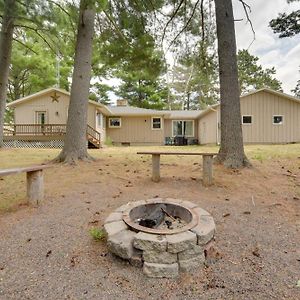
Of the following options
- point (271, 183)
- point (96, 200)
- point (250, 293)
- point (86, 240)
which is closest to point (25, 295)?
point (86, 240)

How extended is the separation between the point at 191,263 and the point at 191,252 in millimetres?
97

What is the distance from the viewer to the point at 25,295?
2.00 meters

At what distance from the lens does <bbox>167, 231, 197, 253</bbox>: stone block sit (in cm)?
234

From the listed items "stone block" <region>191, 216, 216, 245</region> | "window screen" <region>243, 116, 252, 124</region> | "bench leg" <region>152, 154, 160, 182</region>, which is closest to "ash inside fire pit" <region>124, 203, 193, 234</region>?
"stone block" <region>191, 216, 216, 245</region>

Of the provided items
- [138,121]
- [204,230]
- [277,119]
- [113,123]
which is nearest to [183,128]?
[138,121]

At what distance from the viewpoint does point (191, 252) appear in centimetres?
241

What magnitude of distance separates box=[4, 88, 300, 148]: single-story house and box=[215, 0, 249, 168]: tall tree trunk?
985cm

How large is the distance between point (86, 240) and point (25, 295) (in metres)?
0.89

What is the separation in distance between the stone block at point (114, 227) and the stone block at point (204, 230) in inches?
29.6

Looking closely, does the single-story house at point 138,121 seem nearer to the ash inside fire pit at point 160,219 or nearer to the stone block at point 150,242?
the ash inside fire pit at point 160,219

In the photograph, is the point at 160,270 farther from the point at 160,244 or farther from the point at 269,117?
the point at 269,117

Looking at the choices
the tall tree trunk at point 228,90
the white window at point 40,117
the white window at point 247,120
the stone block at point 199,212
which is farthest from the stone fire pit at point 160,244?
the white window at point 40,117

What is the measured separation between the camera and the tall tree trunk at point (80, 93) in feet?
23.6

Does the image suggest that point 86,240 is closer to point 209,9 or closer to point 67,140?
point 67,140
